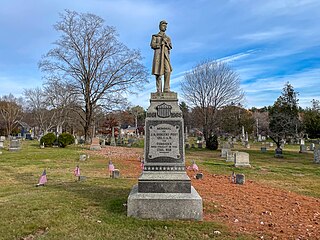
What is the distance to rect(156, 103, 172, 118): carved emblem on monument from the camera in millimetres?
6328

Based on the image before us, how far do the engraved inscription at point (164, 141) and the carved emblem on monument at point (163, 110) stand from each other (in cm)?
23

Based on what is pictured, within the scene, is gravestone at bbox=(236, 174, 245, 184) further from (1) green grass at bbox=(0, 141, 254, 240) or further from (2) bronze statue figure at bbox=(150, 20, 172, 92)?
(2) bronze statue figure at bbox=(150, 20, 172, 92)

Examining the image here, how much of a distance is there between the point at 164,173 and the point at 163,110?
4.81 ft

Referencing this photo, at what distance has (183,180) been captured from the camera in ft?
18.8

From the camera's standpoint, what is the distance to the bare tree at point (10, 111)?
59.9 meters

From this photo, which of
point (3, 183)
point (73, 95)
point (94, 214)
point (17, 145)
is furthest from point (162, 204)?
point (73, 95)

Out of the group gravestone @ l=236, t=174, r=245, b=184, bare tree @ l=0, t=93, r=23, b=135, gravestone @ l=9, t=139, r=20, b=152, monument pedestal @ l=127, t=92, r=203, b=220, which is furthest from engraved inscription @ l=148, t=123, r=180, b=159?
bare tree @ l=0, t=93, r=23, b=135

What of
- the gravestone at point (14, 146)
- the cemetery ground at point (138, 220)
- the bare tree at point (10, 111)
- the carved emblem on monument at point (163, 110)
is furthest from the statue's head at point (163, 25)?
the bare tree at point (10, 111)

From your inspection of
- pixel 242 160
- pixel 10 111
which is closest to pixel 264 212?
pixel 242 160

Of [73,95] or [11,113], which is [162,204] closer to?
[73,95]

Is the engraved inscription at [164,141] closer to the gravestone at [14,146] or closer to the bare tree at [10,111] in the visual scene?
the gravestone at [14,146]

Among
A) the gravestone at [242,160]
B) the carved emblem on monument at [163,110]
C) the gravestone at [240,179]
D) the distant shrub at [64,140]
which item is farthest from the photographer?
the distant shrub at [64,140]

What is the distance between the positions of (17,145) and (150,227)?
22.3 metres

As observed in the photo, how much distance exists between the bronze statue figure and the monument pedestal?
49cm
